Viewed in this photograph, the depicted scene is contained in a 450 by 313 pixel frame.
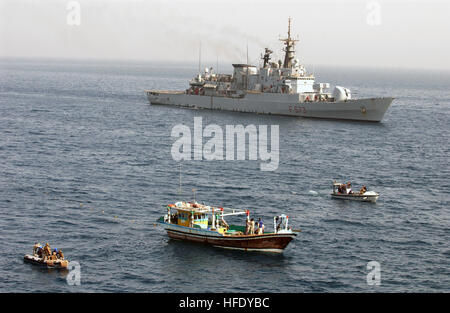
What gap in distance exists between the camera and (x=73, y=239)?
169ft

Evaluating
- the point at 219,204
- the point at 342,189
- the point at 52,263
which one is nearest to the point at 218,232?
the point at 219,204

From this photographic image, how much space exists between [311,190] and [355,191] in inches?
205

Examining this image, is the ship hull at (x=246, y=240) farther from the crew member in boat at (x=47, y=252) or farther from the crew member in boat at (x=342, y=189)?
the crew member in boat at (x=342, y=189)

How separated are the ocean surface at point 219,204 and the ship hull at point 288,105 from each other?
858 cm

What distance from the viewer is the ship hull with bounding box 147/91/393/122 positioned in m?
128

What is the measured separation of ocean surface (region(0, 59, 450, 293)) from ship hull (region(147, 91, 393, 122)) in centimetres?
858

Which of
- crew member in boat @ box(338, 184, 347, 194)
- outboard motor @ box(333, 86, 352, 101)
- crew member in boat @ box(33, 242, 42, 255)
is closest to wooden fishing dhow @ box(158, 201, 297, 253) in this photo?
crew member in boat @ box(33, 242, 42, 255)

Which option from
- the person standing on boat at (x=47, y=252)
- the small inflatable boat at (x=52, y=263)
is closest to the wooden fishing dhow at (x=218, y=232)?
the small inflatable boat at (x=52, y=263)

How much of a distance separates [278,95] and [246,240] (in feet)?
301

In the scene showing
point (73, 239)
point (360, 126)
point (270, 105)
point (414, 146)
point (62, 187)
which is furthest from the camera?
point (270, 105)

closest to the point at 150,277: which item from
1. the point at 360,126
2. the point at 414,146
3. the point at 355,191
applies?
the point at 355,191

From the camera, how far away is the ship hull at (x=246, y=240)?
4991 centimetres

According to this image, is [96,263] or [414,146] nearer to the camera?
[96,263]
